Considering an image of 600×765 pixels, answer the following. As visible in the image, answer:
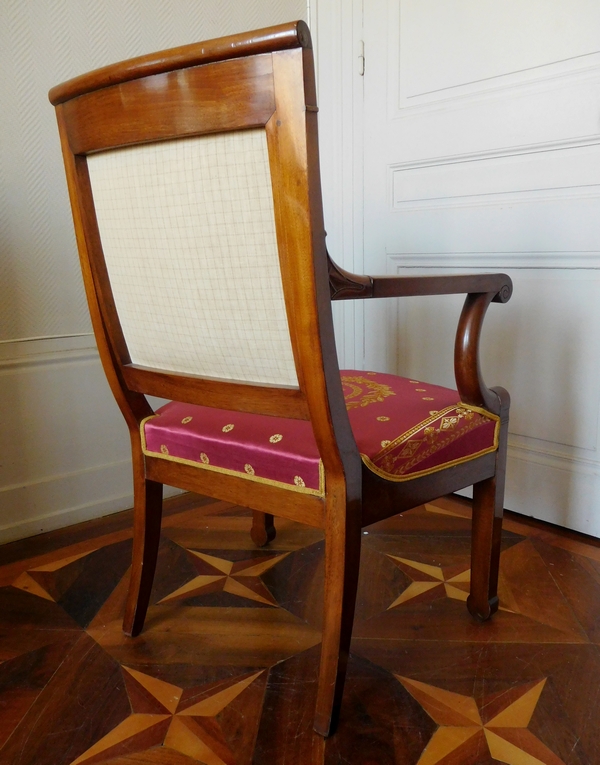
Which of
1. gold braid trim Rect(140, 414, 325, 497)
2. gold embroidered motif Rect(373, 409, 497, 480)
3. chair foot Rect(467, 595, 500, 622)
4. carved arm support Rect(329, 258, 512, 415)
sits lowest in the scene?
chair foot Rect(467, 595, 500, 622)

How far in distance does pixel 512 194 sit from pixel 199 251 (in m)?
1.00

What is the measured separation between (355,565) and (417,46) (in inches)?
56.1

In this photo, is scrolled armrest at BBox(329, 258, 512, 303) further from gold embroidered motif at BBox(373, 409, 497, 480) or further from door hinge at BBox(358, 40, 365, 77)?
door hinge at BBox(358, 40, 365, 77)

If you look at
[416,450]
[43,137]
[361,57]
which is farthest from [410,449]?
[361,57]

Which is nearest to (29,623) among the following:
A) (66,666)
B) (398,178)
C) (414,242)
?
(66,666)

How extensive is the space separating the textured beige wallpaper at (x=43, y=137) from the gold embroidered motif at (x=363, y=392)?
32.5 inches

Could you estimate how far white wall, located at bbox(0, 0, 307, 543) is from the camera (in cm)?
151

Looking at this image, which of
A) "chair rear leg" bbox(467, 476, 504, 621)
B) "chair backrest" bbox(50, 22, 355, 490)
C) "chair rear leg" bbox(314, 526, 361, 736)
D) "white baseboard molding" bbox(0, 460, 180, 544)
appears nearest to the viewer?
"chair backrest" bbox(50, 22, 355, 490)

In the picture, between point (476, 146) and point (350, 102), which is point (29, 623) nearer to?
point (476, 146)

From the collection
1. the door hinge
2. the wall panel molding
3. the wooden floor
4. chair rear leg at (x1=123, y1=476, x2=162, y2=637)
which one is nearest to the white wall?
the wooden floor

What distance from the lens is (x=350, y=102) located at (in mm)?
1912

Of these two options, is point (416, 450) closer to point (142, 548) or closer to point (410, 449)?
point (410, 449)

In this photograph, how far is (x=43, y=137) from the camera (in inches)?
60.8

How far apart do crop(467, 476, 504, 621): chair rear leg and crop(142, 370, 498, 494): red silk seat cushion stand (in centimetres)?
10
